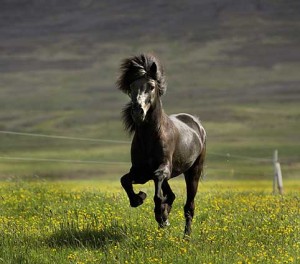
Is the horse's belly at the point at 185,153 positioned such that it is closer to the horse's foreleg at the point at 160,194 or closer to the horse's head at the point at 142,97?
the horse's foreleg at the point at 160,194

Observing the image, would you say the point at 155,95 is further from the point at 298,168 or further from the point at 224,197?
the point at 298,168

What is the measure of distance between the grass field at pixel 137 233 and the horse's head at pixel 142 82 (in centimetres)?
171

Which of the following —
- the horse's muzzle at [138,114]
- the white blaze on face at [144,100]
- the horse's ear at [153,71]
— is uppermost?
the horse's ear at [153,71]

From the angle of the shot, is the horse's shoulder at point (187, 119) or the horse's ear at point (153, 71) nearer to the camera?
the horse's ear at point (153, 71)

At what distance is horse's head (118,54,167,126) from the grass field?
171 centimetres

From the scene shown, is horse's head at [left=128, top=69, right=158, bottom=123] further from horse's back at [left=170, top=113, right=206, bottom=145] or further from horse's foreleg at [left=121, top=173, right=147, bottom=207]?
horse's back at [left=170, top=113, right=206, bottom=145]

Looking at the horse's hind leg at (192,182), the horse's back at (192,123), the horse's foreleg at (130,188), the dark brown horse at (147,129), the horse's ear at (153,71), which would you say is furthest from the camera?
the horse's back at (192,123)

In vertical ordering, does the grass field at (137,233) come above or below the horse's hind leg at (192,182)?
below

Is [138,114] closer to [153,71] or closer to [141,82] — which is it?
[141,82]

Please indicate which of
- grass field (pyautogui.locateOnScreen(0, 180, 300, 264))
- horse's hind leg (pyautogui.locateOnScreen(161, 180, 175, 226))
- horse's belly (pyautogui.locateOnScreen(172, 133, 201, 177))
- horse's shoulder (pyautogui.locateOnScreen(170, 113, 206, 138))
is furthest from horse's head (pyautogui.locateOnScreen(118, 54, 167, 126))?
horse's shoulder (pyautogui.locateOnScreen(170, 113, 206, 138))

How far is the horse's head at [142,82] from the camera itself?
12.0 metres

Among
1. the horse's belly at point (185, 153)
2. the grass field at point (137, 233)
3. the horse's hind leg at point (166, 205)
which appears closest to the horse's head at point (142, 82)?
the horse's belly at point (185, 153)

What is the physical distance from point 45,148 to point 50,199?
314ft

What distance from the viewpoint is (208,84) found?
197750mm
